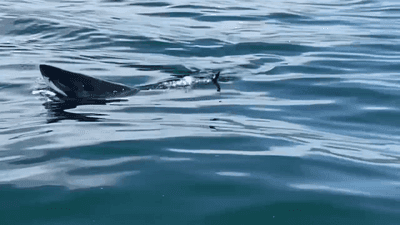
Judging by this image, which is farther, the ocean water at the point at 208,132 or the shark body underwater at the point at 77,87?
the shark body underwater at the point at 77,87

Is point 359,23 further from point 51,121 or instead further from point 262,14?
point 51,121

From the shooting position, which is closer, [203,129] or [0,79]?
[203,129]

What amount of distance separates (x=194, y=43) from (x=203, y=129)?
778cm

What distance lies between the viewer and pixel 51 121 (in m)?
7.03

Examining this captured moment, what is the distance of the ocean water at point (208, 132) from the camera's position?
4.40 metres

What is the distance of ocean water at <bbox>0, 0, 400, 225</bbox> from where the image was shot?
14.4 feet

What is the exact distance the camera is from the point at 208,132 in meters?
6.66

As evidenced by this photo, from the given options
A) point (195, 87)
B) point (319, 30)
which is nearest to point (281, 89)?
point (195, 87)

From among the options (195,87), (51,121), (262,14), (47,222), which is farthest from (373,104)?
(262,14)

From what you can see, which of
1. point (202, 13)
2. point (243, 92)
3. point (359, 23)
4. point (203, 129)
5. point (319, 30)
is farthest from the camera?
point (202, 13)

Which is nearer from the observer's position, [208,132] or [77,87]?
[208,132]

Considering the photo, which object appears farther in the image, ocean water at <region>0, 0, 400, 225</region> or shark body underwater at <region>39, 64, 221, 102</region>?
shark body underwater at <region>39, 64, 221, 102</region>

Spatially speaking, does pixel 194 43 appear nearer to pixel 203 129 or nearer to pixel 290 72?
pixel 290 72

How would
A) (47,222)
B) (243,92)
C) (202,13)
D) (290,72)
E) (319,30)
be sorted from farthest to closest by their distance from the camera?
(202,13) → (319,30) → (290,72) → (243,92) → (47,222)
